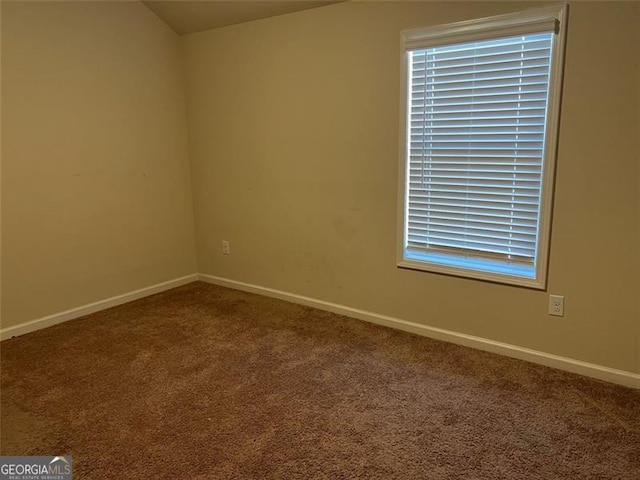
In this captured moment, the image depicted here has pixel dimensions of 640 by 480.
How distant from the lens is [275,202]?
3484 millimetres

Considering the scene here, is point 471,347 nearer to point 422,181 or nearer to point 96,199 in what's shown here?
point 422,181

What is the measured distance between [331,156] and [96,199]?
1.81 meters

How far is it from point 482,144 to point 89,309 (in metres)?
3.03

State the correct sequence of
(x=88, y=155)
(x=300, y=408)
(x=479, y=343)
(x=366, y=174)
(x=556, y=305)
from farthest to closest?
(x=88, y=155)
(x=366, y=174)
(x=479, y=343)
(x=556, y=305)
(x=300, y=408)

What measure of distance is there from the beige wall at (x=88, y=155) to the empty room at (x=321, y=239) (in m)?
0.02

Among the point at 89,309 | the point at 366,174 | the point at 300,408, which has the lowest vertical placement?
the point at 300,408

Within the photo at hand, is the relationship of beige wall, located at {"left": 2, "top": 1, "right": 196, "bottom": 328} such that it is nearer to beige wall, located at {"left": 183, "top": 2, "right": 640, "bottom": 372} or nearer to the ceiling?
the ceiling

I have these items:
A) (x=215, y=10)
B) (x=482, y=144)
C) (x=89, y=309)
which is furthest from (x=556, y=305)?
(x=89, y=309)

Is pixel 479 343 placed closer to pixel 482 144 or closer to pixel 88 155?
pixel 482 144

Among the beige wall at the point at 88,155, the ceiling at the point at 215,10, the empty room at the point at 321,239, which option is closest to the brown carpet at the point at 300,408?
the empty room at the point at 321,239

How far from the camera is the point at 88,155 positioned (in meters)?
3.23

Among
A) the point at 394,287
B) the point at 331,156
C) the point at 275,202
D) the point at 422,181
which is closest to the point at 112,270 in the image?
the point at 275,202

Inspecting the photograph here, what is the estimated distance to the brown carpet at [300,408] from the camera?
69.4 inches

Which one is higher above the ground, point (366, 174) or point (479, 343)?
point (366, 174)
